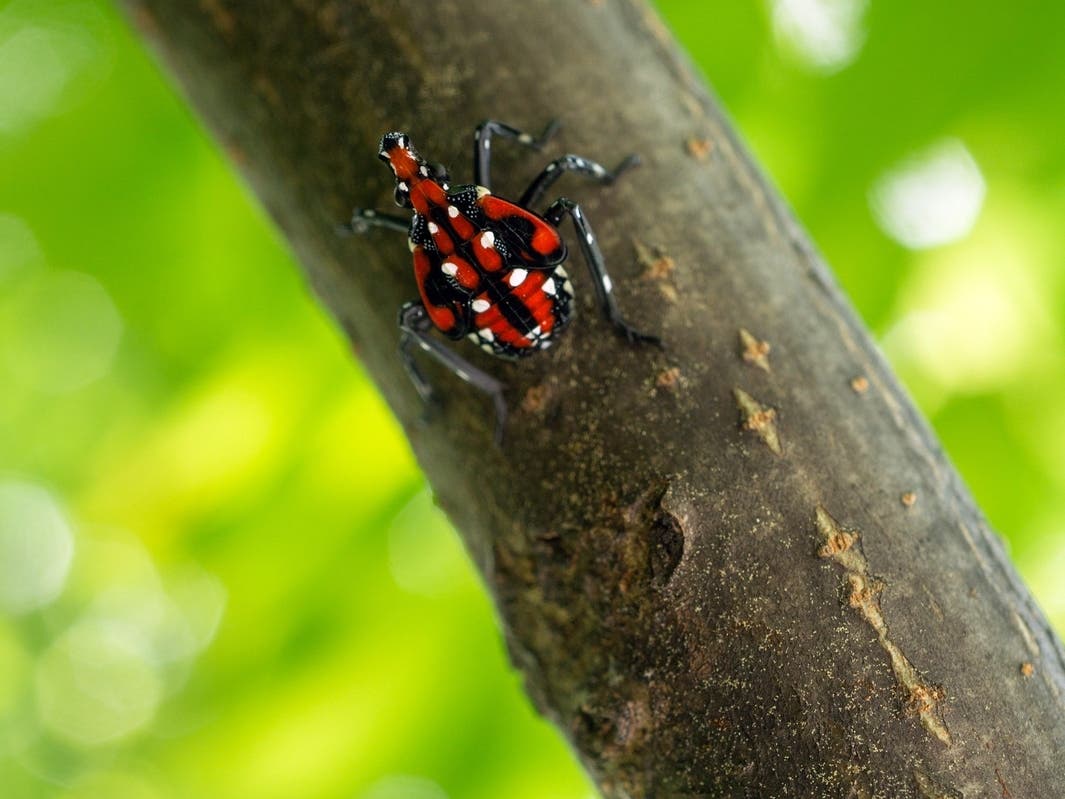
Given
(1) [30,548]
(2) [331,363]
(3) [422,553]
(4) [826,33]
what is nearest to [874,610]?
(3) [422,553]

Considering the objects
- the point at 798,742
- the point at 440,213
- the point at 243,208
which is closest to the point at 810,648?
the point at 798,742

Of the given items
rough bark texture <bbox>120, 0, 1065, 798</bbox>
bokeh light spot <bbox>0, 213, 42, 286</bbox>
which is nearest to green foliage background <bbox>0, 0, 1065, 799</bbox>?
bokeh light spot <bbox>0, 213, 42, 286</bbox>

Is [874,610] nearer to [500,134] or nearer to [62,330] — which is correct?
[500,134]

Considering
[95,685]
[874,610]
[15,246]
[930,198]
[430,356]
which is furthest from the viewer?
[95,685]

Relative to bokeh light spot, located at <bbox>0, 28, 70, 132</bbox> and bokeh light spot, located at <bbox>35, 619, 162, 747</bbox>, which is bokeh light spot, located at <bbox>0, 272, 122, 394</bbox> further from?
bokeh light spot, located at <bbox>35, 619, 162, 747</bbox>

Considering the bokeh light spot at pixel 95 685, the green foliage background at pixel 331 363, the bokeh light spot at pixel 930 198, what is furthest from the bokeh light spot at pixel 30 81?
the bokeh light spot at pixel 930 198

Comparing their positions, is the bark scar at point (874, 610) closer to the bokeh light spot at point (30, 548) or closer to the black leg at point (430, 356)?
the black leg at point (430, 356)
